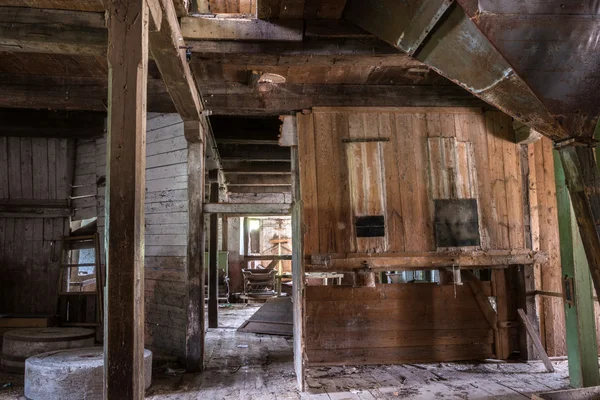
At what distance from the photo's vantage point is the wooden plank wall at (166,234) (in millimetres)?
6340

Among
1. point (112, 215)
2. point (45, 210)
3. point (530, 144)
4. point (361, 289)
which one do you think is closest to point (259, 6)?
point (112, 215)

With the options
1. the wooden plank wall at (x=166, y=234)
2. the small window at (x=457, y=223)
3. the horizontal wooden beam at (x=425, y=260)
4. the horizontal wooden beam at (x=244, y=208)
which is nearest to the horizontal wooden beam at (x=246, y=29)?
the horizontal wooden beam at (x=244, y=208)

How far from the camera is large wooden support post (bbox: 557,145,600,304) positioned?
305 cm

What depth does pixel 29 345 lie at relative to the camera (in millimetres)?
5641

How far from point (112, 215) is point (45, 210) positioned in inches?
221

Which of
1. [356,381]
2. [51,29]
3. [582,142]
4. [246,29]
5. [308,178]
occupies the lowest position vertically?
[356,381]

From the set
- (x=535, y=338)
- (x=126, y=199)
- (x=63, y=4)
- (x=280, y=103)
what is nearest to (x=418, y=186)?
(x=280, y=103)

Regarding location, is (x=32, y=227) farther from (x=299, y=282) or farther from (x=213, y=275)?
(x=299, y=282)

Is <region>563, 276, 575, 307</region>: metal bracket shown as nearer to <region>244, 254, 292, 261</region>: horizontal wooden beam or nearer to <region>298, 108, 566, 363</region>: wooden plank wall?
<region>298, 108, 566, 363</region>: wooden plank wall

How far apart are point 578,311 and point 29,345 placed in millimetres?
6380

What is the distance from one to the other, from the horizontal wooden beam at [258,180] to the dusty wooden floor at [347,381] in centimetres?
641

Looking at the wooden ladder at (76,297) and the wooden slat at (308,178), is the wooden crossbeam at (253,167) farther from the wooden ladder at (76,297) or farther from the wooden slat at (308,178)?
the wooden slat at (308,178)

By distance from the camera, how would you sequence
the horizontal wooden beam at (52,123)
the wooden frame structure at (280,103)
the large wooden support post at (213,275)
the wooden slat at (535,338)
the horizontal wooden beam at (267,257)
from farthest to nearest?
1. the horizontal wooden beam at (267,257)
2. the large wooden support post at (213,275)
3. the horizontal wooden beam at (52,123)
4. the wooden slat at (535,338)
5. the wooden frame structure at (280,103)

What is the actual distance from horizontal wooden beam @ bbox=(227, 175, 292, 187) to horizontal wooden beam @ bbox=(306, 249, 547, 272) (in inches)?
268
